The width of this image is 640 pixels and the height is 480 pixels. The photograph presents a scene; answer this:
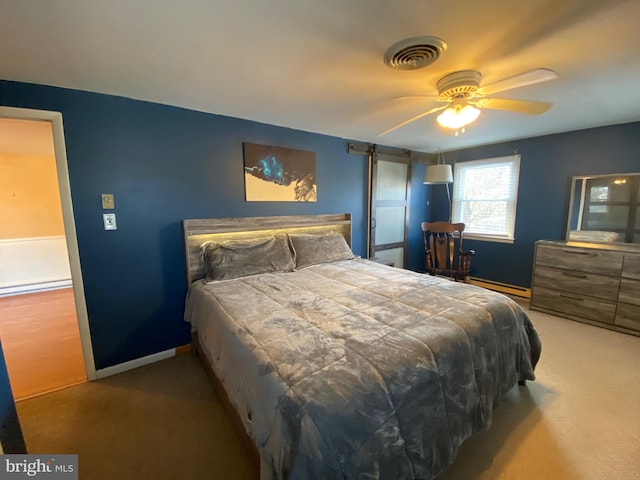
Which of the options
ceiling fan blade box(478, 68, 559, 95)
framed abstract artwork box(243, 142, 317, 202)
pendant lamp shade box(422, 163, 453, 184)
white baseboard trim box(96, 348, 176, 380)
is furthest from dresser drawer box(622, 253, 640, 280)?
white baseboard trim box(96, 348, 176, 380)

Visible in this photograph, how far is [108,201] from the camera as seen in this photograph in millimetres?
2064

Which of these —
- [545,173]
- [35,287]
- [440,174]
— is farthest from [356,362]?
[35,287]

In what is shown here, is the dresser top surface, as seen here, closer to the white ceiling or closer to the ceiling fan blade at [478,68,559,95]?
the white ceiling

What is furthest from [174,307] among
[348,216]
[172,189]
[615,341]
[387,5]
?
[615,341]

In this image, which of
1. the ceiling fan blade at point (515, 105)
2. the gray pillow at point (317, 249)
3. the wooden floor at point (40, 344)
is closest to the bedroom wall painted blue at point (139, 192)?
the wooden floor at point (40, 344)

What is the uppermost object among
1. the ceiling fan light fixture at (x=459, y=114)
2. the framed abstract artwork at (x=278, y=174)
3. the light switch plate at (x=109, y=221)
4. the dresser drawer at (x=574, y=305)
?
the ceiling fan light fixture at (x=459, y=114)

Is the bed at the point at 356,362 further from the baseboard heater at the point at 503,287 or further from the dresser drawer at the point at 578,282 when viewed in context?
the baseboard heater at the point at 503,287

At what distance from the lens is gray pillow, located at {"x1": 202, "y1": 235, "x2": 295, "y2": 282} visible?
230 cm

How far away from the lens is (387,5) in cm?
113

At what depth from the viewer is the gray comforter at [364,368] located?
0.90 m

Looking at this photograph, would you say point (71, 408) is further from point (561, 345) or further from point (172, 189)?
point (561, 345)

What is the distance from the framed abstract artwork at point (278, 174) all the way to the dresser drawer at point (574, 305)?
3.00 meters

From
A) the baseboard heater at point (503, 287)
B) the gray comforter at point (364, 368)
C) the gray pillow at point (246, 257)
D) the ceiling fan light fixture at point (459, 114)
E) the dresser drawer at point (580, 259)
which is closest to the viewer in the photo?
the gray comforter at point (364, 368)

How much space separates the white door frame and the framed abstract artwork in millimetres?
1364
